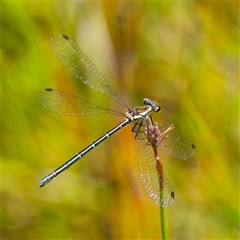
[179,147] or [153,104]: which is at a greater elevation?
[153,104]

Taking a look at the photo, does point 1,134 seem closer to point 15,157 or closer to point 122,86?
point 15,157

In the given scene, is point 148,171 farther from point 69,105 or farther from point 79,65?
point 79,65

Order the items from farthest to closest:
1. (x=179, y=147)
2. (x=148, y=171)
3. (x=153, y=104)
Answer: (x=153, y=104), (x=179, y=147), (x=148, y=171)

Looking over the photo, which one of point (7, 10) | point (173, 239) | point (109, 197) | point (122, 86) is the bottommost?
point (173, 239)

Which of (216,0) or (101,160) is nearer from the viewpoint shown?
(101,160)

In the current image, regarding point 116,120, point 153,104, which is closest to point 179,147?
point 153,104

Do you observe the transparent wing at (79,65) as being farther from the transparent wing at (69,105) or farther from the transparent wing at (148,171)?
the transparent wing at (148,171)

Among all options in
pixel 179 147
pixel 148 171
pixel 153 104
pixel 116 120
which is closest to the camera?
pixel 148 171

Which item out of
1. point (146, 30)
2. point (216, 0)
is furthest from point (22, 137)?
point (216, 0)
